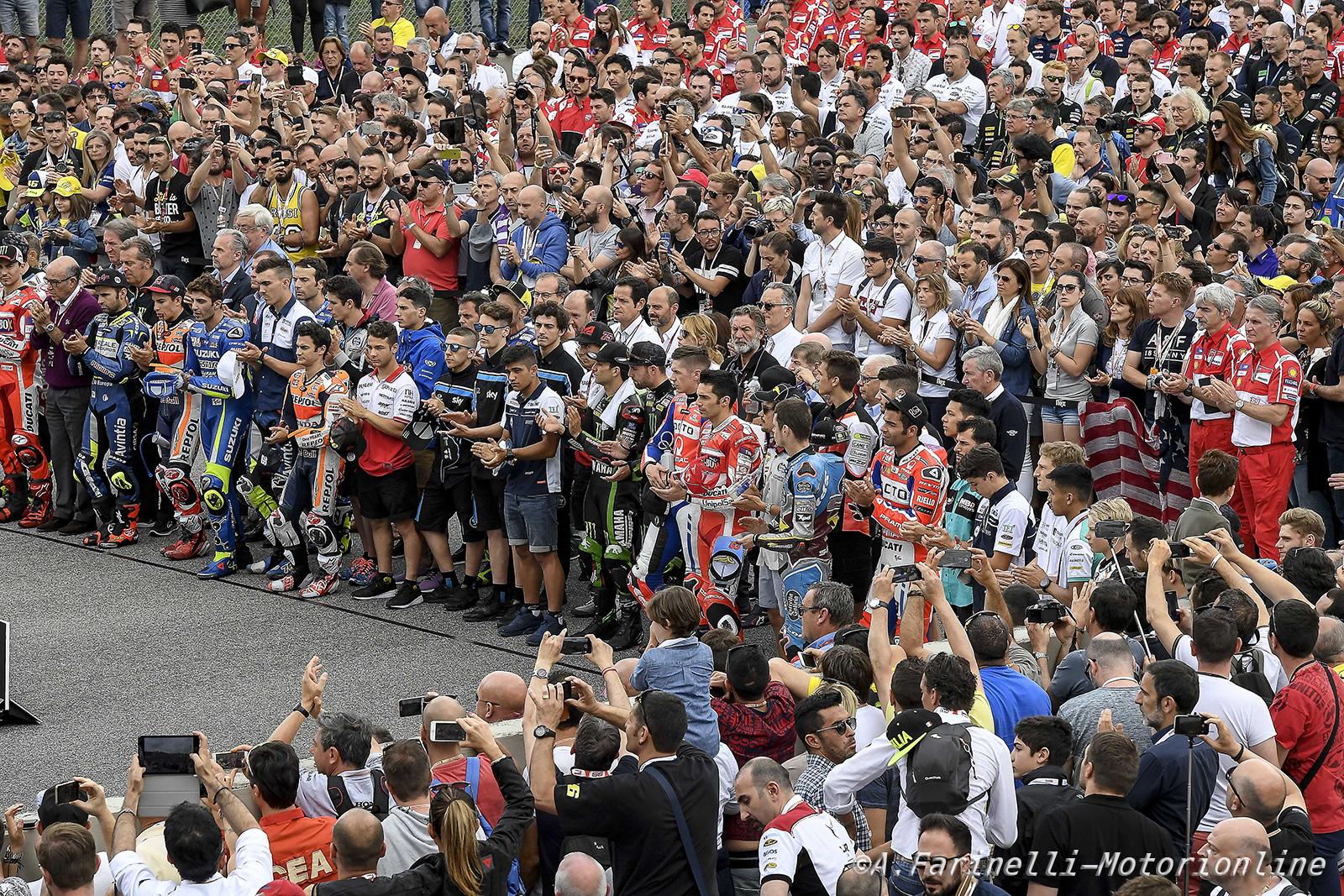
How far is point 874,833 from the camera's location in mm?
6133

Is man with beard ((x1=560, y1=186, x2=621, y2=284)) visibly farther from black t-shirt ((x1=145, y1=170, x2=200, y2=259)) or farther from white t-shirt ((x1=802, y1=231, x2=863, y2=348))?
black t-shirt ((x1=145, y1=170, x2=200, y2=259))

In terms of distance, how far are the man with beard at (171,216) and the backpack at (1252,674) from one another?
11.4 metres

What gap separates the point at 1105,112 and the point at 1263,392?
560 cm

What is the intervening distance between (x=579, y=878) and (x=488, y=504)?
5.63 metres

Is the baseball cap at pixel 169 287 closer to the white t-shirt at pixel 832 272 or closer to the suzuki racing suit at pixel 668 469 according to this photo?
the suzuki racing suit at pixel 668 469

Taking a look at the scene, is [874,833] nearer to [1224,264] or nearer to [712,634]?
[712,634]

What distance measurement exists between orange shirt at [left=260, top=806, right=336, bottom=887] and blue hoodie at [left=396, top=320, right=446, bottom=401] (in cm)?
530

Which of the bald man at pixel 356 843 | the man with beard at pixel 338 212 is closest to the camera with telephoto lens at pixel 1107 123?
the man with beard at pixel 338 212

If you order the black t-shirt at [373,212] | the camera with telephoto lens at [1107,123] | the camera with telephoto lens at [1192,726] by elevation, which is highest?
the camera with telephoto lens at [1107,123]

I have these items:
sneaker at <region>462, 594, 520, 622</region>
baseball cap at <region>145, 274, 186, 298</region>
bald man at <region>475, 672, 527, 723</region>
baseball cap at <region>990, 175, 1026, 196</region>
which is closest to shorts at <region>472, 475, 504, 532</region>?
sneaker at <region>462, 594, 520, 622</region>

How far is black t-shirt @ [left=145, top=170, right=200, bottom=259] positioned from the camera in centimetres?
1529

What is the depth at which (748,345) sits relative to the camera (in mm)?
10422

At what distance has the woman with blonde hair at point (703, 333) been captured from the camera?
10406 mm

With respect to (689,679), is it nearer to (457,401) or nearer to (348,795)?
(348,795)
